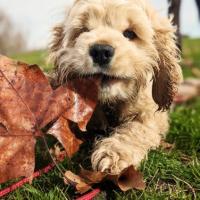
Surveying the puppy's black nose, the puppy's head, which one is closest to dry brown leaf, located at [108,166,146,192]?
the puppy's head

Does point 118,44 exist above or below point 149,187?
above

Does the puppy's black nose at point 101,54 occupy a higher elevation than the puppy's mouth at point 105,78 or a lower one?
higher

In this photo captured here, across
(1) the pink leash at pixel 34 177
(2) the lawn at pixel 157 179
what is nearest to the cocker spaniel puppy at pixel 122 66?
(2) the lawn at pixel 157 179

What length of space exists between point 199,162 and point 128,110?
81 cm

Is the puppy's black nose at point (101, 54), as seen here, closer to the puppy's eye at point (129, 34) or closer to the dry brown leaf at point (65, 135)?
the dry brown leaf at point (65, 135)

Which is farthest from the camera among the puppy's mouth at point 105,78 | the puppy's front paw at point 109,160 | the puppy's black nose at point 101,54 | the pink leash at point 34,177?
the puppy's mouth at point 105,78

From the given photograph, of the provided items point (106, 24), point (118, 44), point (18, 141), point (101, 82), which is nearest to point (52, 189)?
point (18, 141)

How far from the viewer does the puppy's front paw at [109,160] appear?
11.8 feet

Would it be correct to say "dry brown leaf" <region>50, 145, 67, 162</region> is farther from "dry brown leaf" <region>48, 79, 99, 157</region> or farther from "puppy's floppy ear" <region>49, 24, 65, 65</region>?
"puppy's floppy ear" <region>49, 24, 65, 65</region>

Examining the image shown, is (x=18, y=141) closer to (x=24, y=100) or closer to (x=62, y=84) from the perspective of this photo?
(x=24, y=100)

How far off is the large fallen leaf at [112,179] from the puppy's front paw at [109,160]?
0.08 metres

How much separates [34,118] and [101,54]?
2.10ft

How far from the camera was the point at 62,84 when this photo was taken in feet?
12.9

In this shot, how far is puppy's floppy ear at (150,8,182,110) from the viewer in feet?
15.1
